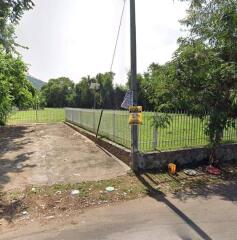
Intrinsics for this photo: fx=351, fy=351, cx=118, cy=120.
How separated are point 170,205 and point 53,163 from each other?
4.44 meters

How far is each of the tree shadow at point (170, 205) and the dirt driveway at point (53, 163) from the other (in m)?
0.96

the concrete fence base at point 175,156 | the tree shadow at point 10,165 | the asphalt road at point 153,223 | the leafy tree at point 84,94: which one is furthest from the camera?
the leafy tree at point 84,94

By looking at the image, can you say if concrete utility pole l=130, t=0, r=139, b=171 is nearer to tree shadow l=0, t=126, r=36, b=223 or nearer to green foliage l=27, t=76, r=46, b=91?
tree shadow l=0, t=126, r=36, b=223

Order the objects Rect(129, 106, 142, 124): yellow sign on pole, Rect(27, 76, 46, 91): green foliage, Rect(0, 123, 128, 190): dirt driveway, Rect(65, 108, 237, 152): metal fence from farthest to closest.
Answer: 1. Rect(27, 76, 46, 91): green foliage
2. Rect(65, 108, 237, 152): metal fence
3. Rect(129, 106, 142, 124): yellow sign on pole
4. Rect(0, 123, 128, 190): dirt driveway

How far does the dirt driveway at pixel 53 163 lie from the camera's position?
8.45 metres

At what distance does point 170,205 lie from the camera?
668 centimetres

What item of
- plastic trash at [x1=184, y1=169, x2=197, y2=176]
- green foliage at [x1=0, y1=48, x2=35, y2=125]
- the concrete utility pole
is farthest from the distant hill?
plastic trash at [x1=184, y1=169, x2=197, y2=176]

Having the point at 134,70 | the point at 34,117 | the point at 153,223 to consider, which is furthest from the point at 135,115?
the point at 34,117

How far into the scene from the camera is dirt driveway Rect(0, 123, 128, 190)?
8.45 metres

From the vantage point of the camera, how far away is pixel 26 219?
20.2 ft

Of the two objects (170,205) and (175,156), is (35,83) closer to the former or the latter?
(175,156)

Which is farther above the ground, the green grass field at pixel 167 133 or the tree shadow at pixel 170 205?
the green grass field at pixel 167 133

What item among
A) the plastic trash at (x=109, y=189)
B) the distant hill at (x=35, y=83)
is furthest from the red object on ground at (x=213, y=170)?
the distant hill at (x=35, y=83)

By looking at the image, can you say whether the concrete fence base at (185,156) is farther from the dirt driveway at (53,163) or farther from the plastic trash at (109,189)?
the plastic trash at (109,189)
